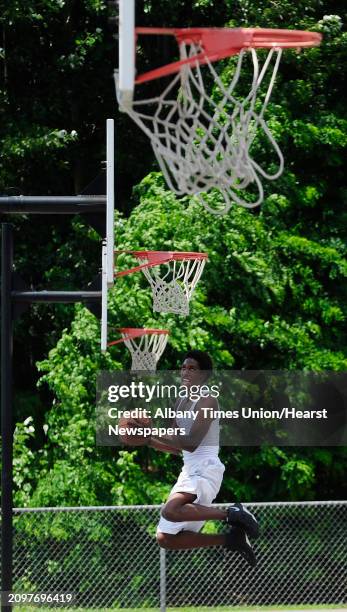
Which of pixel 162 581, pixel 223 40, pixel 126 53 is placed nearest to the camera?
pixel 126 53

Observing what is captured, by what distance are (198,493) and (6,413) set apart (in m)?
1.51

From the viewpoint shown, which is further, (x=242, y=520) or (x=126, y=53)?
(x=242, y=520)

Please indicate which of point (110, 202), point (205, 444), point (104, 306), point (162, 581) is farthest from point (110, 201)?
point (162, 581)

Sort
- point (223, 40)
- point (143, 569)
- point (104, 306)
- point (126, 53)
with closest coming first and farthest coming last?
point (126, 53), point (223, 40), point (104, 306), point (143, 569)

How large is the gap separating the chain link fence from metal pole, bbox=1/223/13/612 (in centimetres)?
285

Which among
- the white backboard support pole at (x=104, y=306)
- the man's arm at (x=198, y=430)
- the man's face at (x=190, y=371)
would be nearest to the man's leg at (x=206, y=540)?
the man's arm at (x=198, y=430)

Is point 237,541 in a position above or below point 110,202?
below

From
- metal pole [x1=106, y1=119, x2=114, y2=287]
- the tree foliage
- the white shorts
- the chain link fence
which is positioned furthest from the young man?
the tree foliage

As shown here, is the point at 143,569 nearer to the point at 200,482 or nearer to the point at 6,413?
the point at 200,482

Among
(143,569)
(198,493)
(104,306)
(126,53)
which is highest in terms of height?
(126,53)

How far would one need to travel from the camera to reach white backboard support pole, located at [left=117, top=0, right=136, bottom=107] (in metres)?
4.78

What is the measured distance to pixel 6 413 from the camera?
26.6 ft

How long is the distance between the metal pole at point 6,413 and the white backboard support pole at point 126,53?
3.42 metres

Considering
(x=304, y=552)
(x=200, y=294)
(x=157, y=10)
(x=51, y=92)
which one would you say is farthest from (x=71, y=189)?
(x=304, y=552)
